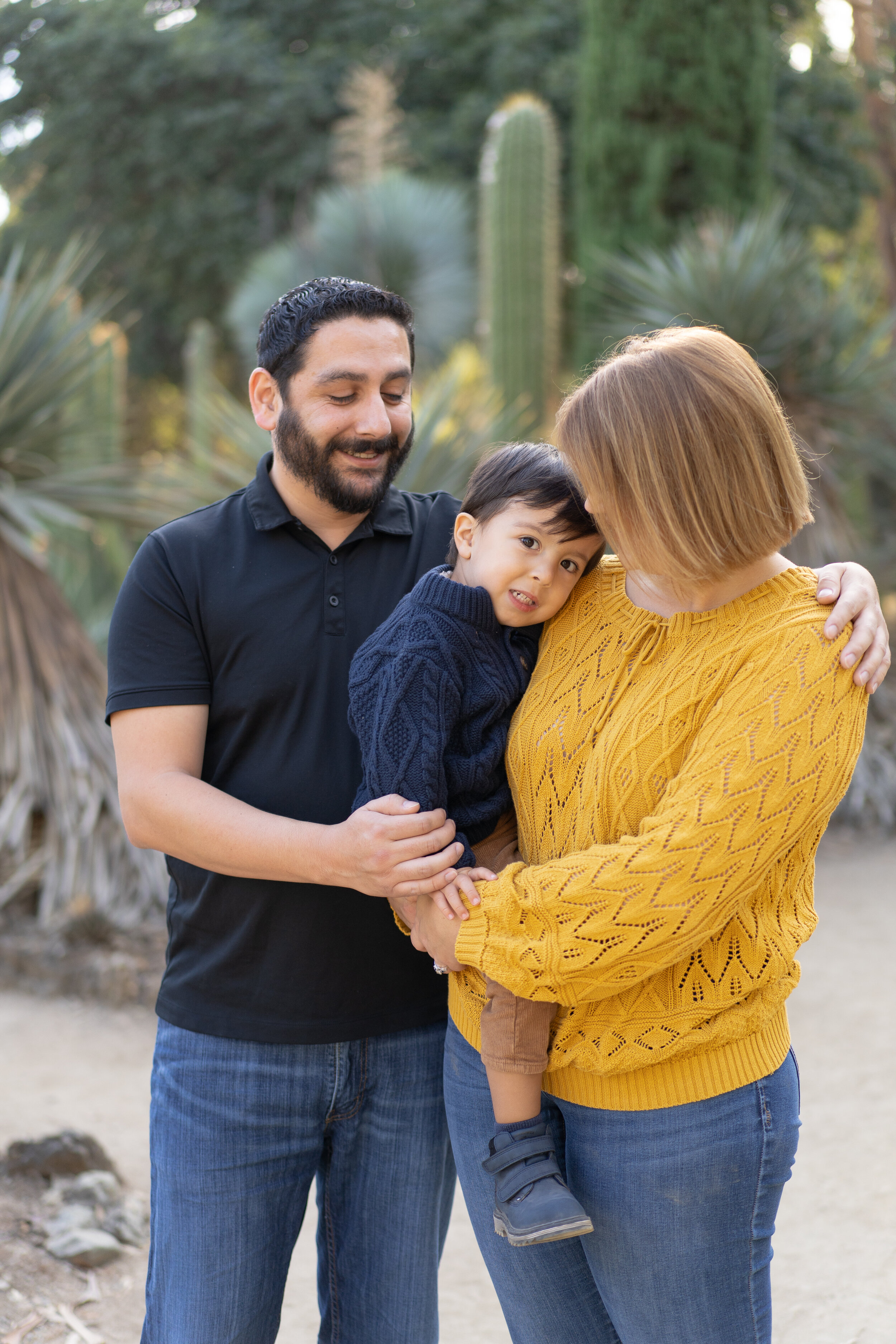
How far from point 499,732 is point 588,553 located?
1.20ft

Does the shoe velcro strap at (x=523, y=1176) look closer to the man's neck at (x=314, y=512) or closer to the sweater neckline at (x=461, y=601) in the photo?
the sweater neckline at (x=461, y=601)

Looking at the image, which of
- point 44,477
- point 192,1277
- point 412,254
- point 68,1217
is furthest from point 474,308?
point 192,1277

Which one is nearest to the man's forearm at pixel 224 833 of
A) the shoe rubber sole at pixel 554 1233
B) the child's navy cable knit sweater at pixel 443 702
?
the child's navy cable knit sweater at pixel 443 702

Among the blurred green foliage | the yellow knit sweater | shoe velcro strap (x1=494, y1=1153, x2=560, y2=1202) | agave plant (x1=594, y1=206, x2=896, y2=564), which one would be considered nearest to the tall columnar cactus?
agave plant (x1=594, y1=206, x2=896, y2=564)

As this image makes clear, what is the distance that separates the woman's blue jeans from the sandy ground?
82.6 inches

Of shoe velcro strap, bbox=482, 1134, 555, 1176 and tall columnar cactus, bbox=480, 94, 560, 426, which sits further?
tall columnar cactus, bbox=480, 94, 560, 426

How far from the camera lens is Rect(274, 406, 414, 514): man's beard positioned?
212 cm

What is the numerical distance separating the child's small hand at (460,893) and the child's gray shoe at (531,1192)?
357 mm

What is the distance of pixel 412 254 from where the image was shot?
1638 centimetres

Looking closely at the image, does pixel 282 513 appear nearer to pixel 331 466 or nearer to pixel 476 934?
pixel 331 466

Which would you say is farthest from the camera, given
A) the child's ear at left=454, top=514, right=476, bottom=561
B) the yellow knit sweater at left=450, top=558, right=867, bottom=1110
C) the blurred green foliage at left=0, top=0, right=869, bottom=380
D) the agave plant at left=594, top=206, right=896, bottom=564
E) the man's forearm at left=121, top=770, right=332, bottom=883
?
the blurred green foliage at left=0, top=0, right=869, bottom=380

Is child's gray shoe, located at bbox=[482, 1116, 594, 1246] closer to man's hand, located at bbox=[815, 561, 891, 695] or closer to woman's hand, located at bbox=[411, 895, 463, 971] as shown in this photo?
woman's hand, located at bbox=[411, 895, 463, 971]

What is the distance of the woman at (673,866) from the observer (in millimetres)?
1543

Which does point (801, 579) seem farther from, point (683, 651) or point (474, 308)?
point (474, 308)
